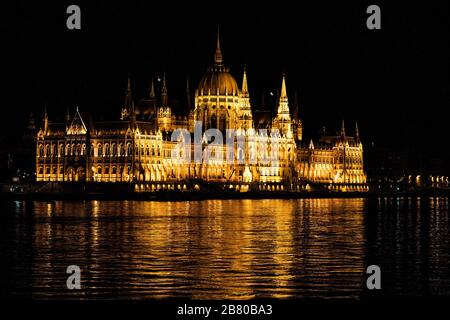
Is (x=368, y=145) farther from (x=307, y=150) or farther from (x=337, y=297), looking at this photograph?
(x=337, y=297)

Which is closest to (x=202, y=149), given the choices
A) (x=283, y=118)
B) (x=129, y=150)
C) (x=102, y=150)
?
(x=129, y=150)

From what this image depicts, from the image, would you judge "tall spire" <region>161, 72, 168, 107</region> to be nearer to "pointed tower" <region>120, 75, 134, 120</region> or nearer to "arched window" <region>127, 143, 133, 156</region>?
"pointed tower" <region>120, 75, 134, 120</region>

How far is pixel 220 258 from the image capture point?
3894 centimetres

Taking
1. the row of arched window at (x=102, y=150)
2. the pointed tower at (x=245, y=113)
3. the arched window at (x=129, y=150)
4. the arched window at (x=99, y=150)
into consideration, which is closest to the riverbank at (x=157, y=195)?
the arched window at (x=129, y=150)

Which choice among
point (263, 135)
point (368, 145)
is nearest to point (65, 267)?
point (263, 135)

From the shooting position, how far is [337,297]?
29031 millimetres

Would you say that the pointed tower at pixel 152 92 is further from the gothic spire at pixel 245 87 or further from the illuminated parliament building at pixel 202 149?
the gothic spire at pixel 245 87

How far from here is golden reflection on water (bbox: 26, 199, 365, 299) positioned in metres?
30.6

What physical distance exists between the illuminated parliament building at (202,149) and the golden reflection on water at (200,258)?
197 feet

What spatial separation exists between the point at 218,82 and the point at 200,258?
108 metres

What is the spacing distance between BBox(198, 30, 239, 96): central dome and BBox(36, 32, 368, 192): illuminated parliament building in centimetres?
13

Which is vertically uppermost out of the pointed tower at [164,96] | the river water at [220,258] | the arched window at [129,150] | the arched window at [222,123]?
the pointed tower at [164,96]

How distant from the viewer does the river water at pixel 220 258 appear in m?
30.5

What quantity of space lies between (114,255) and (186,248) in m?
4.06
